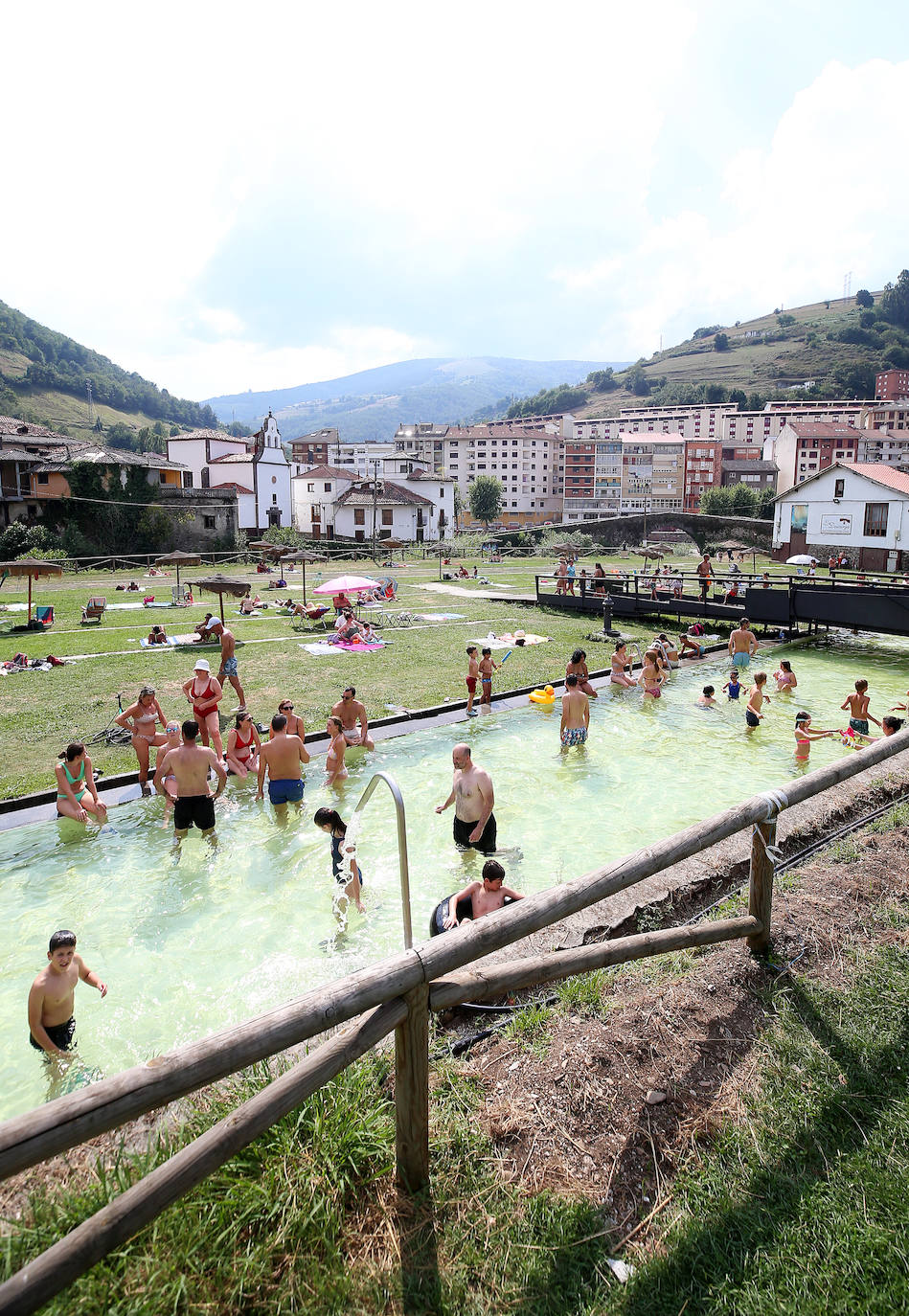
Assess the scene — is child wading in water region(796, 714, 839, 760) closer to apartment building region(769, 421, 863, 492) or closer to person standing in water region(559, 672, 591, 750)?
person standing in water region(559, 672, 591, 750)

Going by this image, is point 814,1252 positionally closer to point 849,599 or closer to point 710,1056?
point 710,1056

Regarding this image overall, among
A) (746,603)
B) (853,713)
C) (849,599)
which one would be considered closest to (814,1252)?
(853,713)

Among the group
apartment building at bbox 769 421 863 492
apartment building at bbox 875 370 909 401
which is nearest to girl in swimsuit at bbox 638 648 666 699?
apartment building at bbox 769 421 863 492

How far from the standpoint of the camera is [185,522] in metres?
52.3

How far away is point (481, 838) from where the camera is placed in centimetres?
773

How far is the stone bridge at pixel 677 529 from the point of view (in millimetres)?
61875

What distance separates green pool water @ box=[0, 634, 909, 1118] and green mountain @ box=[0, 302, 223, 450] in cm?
11573

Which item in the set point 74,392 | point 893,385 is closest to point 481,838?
point 74,392

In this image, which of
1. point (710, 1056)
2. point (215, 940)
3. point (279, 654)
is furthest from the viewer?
point (279, 654)

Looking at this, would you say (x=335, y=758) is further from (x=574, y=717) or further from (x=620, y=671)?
(x=620, y=671)

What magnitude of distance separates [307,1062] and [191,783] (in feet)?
20.1

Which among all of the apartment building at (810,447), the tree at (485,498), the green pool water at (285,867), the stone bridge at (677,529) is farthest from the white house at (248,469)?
the apartment building at (810,447)

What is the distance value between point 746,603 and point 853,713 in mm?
10020

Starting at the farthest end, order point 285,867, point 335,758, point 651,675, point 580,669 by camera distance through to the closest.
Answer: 1. point 651,675
2. point 580,669
3. point 335,758
4. point 285,867
